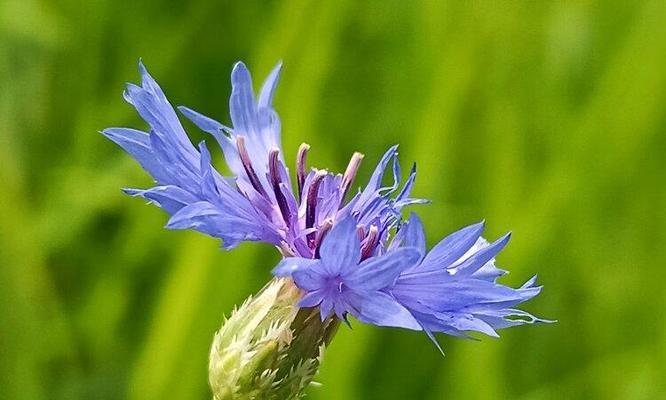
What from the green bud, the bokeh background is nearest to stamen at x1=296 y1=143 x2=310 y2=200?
the green bud

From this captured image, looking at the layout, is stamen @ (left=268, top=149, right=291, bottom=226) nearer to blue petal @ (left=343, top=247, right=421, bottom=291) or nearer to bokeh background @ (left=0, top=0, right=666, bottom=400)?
blue petal @ (left=343, top=247, right=421, bottom=291)

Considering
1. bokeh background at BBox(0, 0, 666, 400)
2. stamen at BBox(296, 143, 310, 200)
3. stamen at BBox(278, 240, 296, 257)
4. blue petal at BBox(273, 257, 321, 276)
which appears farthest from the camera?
bokeh background at BBox(0, 0, 666, 400)

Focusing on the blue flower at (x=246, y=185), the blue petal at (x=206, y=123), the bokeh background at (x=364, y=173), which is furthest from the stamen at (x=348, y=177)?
the bokeh background at (x=364, y=173)

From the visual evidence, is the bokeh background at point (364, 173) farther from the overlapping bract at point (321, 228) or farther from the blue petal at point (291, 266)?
the blue petal at point (291, 266)

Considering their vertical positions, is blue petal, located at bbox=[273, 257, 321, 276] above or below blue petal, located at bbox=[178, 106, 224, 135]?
below

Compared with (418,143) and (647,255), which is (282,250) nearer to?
(418,143)

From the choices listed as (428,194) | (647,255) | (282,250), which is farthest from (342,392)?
(647,255)
